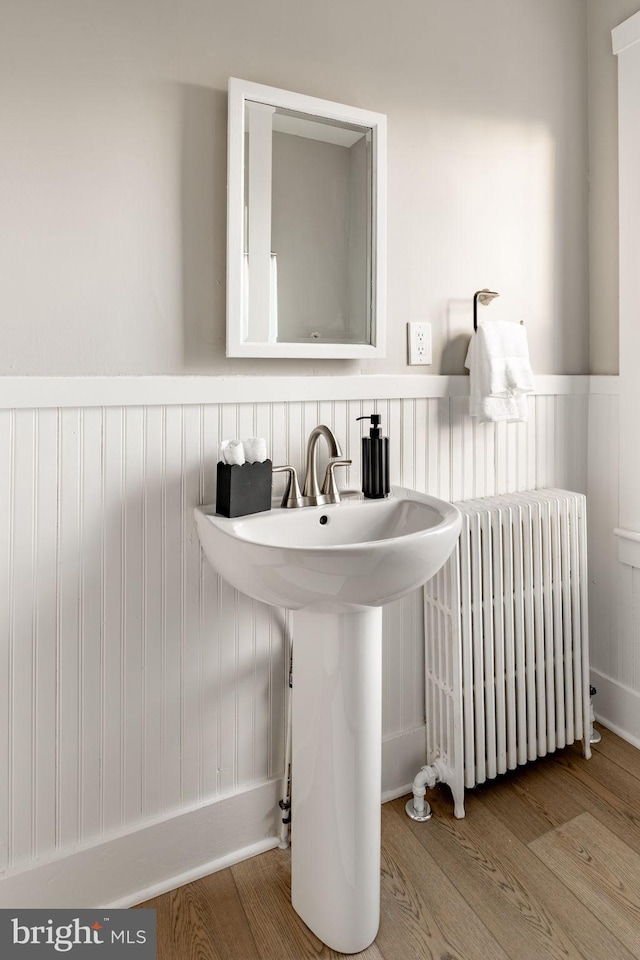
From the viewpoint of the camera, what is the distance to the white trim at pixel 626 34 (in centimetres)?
172

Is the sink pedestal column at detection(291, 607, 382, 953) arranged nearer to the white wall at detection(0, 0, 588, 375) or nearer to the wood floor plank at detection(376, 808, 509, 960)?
the wood floor plank at detection(376, 808, 509, 960)

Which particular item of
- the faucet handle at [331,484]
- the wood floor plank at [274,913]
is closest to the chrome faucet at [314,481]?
the faucet handle at [331,484]

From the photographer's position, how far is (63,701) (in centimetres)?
125

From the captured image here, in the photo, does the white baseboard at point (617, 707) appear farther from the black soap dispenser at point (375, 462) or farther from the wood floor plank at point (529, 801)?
the black soap dispenser at point (375, 462)

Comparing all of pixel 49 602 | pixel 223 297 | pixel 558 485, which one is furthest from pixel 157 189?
pixel 558 485

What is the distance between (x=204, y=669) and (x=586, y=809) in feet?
3.49

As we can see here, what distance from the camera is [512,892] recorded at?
1.33m

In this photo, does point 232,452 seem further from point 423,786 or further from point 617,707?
point 617,707

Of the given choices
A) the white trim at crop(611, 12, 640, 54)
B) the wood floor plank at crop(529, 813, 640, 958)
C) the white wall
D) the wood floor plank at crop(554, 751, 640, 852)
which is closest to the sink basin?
the white wall

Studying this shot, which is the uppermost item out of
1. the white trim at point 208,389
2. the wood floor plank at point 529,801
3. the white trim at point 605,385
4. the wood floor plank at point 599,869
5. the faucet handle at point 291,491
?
the white trim at point 605,385

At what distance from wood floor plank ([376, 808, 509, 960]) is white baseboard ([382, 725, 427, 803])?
0.18m

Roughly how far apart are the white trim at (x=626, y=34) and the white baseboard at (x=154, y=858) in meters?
2.24

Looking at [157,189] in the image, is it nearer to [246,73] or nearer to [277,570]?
[246,73]

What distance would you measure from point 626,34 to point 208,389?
1615 millimetres
